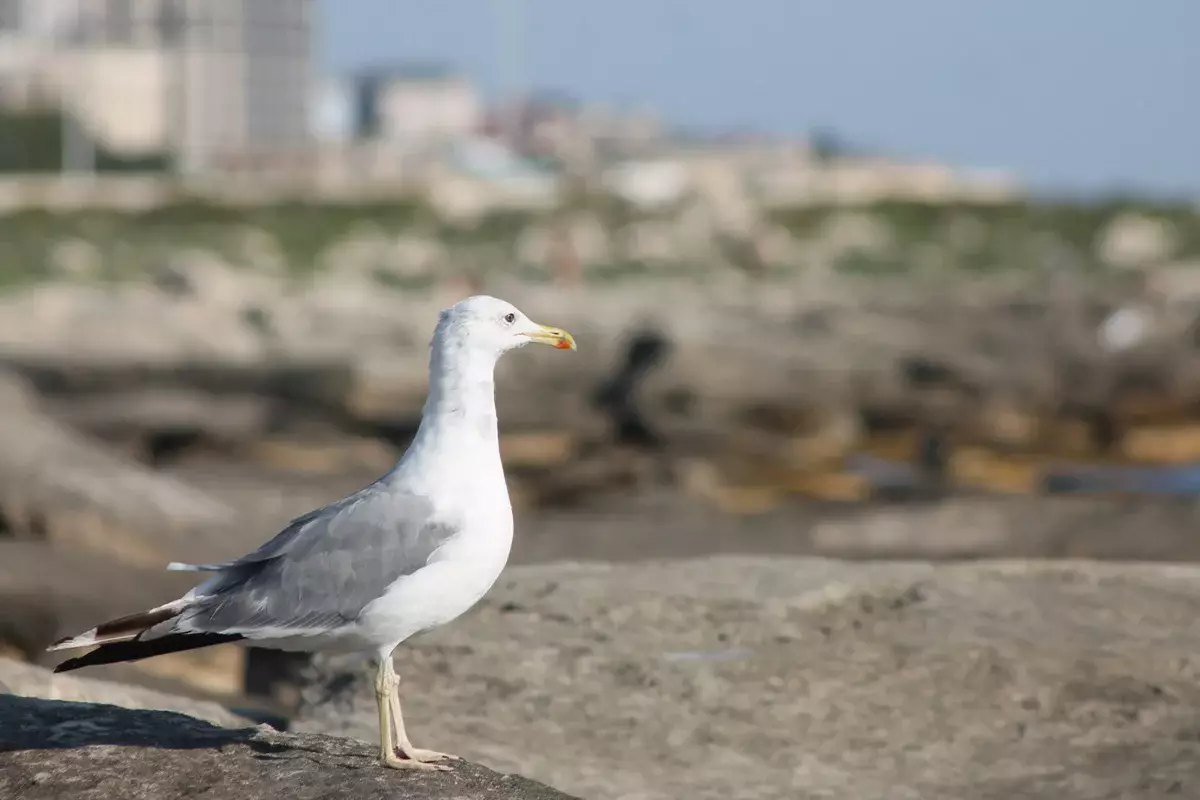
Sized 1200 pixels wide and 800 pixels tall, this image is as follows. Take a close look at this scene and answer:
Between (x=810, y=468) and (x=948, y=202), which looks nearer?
(x=810, y=468)

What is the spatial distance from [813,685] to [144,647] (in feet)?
7.79

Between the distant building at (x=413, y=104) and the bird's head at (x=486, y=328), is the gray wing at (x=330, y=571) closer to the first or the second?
the bird's head at (x=486, y=328)

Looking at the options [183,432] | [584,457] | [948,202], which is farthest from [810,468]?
[948,202]

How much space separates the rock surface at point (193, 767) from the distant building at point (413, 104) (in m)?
149

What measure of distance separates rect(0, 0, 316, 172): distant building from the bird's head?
3409 inches

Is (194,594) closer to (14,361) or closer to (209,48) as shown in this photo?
(14,361)

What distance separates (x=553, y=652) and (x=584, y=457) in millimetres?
12070

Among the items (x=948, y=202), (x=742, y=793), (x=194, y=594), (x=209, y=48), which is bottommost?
(x=742, y=793)

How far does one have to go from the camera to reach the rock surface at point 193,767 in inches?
186

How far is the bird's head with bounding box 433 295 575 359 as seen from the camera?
5.10 m

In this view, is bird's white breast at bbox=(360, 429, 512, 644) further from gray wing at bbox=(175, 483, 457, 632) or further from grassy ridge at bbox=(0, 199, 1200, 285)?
grassy ridge at bbox=(0, 199, 1200, 285)

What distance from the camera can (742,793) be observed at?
18.6 ft

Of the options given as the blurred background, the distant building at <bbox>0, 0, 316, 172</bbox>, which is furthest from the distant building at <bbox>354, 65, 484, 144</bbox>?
the blurred background

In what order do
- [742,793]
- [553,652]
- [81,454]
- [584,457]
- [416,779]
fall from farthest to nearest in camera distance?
[584,457], [81,454], [553,652], [742,793], [416,779]
